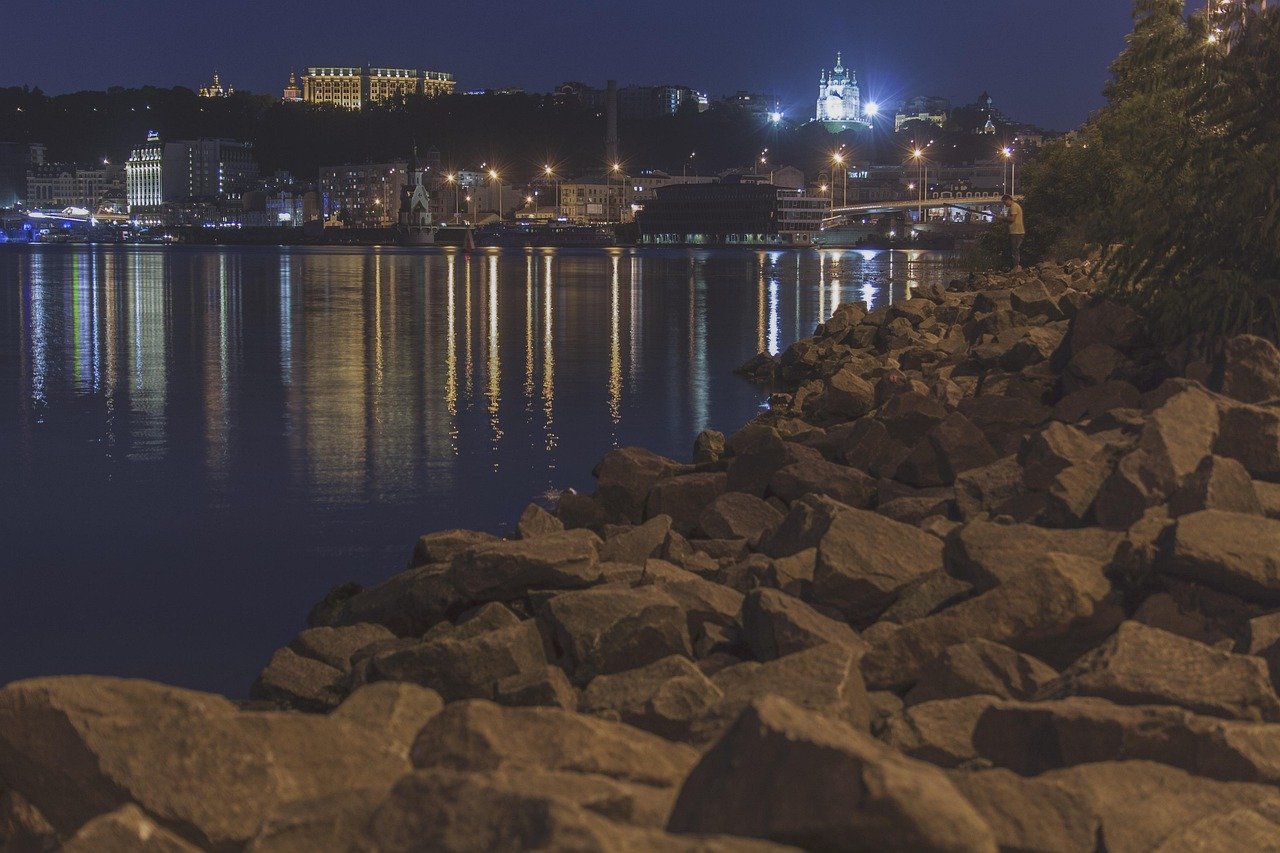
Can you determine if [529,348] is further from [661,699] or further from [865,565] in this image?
[661,699]

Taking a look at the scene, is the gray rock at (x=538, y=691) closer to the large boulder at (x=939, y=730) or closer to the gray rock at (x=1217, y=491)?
the large boulder at (x=939, y=730)

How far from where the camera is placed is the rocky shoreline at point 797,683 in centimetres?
291

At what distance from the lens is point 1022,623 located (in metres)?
4.75

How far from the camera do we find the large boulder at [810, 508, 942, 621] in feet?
17.8

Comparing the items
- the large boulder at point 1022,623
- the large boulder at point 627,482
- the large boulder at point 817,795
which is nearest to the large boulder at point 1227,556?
the large boulder at point 1022,623

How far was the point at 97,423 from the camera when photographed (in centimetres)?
1555

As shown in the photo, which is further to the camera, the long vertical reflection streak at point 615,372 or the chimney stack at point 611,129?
the chimney stack at point 611,129

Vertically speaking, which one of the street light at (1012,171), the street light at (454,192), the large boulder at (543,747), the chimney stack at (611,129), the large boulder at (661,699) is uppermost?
the chimney stack at (611,129)

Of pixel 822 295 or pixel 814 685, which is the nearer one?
pixel 814 685

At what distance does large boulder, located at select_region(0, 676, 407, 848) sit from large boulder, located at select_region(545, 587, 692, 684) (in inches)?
68.5

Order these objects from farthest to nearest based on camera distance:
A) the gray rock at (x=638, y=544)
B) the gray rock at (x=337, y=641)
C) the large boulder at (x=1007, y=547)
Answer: the gray rock at (x=638, y=544) → the gray rock at (x=337, y=641) → the large boulder at (x=1007, y=547)

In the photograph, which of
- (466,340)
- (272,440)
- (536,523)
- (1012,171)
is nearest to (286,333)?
(466,340)

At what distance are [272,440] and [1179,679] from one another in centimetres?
1120

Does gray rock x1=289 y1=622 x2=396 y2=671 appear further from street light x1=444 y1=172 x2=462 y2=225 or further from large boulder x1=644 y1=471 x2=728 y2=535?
street light x1=444 y1=172 x2=462 y2=225
